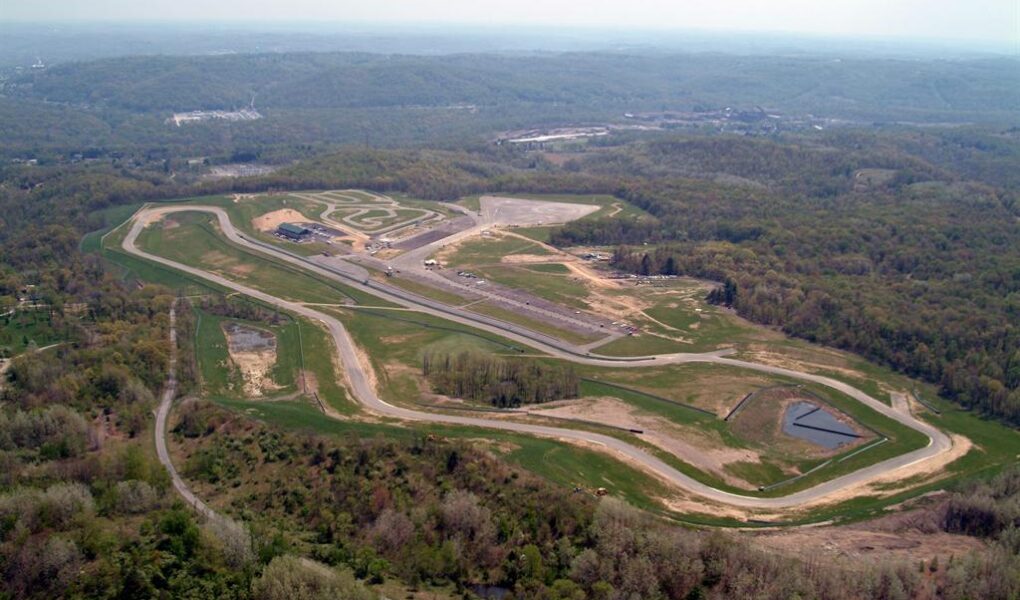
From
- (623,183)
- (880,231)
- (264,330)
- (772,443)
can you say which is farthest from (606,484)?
(623,183)

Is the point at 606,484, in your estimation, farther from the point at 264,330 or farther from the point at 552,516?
the point at 264,330

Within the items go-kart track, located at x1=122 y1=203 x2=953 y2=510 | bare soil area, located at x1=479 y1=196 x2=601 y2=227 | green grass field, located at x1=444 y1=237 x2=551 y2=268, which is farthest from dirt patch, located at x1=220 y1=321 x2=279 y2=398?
bare soil area, located at x1=479 y1=196 x2=601 y2=227

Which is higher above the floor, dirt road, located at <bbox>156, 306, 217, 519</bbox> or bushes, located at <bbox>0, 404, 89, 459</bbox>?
bushes, located at <bbox>0, 404, 89, 459</bbox>

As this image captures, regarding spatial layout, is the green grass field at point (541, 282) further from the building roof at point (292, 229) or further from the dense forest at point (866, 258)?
the building roof at point (292, 229)

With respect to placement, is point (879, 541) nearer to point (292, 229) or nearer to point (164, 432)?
point (164, 432)

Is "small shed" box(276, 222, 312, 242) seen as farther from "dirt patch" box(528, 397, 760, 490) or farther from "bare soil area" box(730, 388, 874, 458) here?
"bare soil area" box(730, 388, 874, 458)

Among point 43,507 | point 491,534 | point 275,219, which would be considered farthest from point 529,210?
point 43,507

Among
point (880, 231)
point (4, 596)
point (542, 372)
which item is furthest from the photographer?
point (880, 231)
